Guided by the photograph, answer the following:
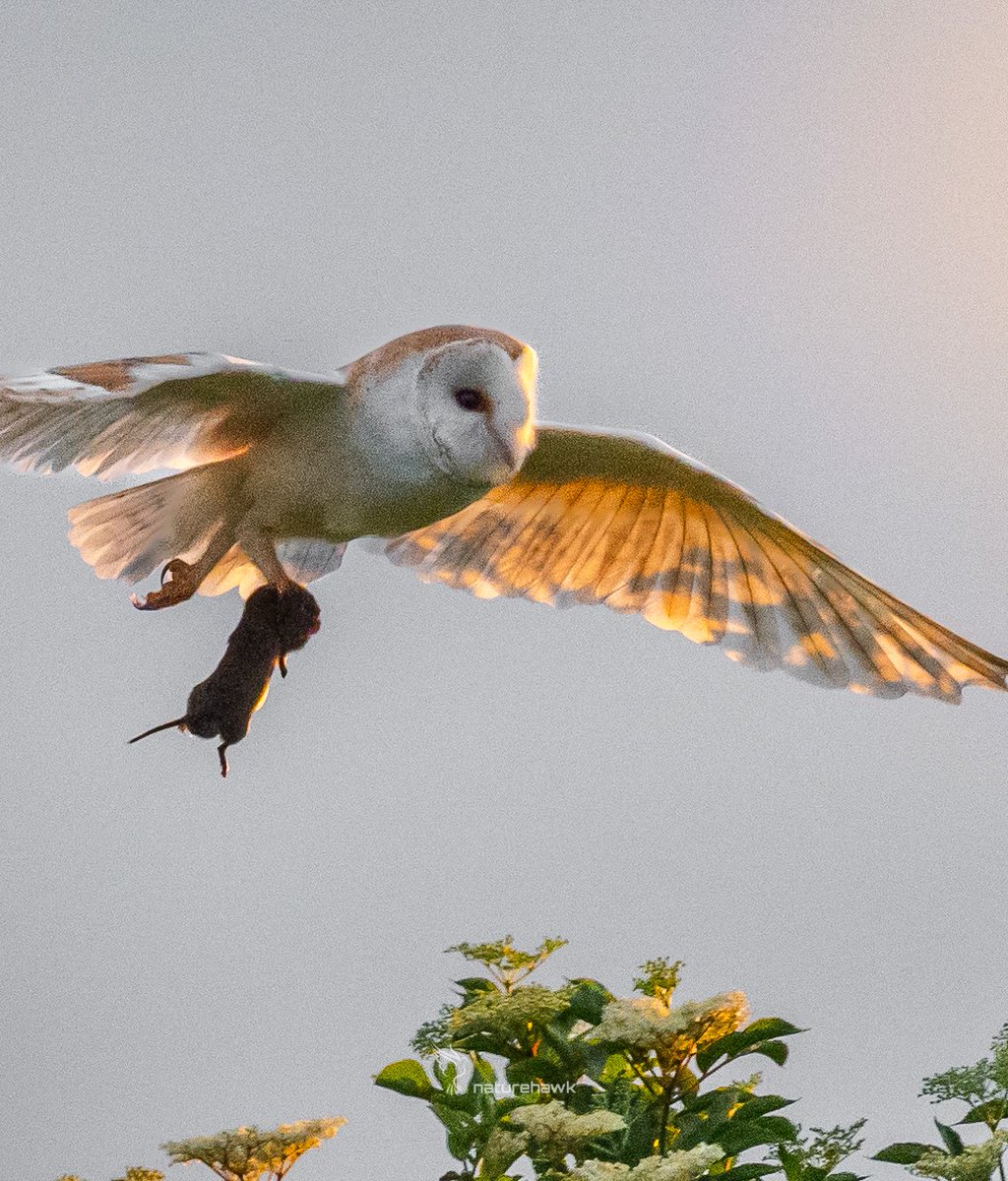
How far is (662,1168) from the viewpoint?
1.49 m

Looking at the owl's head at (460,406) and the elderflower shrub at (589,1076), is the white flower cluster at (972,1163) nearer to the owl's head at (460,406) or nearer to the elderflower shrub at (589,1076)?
the elderflower shrub at (589,1076)

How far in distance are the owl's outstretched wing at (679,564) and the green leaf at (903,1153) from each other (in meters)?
1.42

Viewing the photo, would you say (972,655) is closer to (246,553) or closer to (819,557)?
(819,557)

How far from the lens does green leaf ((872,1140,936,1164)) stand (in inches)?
70.6

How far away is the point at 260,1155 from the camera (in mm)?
1794

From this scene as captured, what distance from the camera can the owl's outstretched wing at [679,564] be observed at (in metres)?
3.17

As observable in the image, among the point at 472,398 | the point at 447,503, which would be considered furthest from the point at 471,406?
the point at 447,503

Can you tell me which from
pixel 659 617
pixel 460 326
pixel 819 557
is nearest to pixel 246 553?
pixel 460 326

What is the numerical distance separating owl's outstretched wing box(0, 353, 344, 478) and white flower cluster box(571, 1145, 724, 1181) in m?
1.21

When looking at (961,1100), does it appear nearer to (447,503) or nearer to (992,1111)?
(992,1111)

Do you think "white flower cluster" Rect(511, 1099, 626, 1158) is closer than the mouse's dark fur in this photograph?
Yes

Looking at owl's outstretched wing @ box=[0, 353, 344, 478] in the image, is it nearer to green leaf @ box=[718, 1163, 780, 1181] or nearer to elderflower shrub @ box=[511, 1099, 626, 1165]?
elderflower shrub @ box=[511, 1099, 626, 1165]

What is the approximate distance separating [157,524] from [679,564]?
114cm

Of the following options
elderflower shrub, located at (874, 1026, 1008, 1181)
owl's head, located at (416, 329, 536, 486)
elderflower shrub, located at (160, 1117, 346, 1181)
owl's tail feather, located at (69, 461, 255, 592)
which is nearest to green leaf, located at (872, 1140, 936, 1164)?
elderflower shrub, located at (874, 1026, 1008, 1181)
